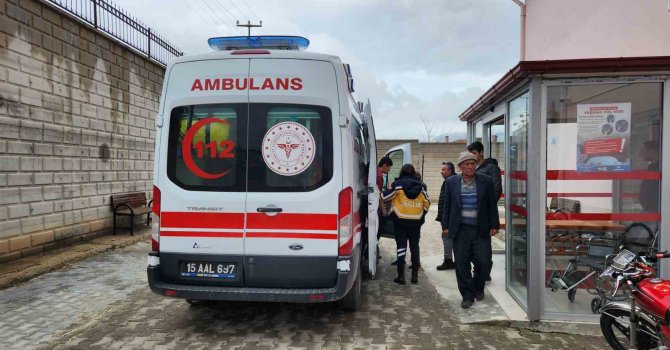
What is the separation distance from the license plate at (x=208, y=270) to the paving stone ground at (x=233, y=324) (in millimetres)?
612

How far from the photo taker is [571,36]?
27.0 feet

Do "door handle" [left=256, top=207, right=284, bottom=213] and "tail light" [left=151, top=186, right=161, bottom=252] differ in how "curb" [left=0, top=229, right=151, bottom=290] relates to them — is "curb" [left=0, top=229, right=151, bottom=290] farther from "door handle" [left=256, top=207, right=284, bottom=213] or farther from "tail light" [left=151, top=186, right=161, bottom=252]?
"door handle" [left=256, top=207, right=284, bottom=213]

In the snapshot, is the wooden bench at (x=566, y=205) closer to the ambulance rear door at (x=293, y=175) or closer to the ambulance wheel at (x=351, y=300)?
the ambulance wheel at (x=351, y=300)

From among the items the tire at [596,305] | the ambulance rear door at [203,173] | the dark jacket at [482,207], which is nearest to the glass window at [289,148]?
the ambulance rear door at [203,173]

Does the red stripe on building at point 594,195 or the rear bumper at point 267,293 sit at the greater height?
the red stripe on building at point 594,195

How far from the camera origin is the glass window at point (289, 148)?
3.80 meters

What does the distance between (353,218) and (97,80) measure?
6.60 m

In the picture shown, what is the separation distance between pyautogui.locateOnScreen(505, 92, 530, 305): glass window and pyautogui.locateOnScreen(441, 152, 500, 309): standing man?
0.30m

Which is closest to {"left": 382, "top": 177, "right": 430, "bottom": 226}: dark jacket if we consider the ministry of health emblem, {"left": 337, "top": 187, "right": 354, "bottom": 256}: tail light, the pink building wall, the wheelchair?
→ the wheelchair

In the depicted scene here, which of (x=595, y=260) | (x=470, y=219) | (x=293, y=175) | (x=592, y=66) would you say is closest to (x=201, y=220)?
(x=293, y=175)

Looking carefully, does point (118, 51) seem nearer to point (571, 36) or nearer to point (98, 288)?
point (98, 288)

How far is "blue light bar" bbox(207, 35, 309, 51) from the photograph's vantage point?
13.8ft

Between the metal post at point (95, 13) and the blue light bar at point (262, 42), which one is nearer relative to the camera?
the blue light bar at point (262, 42)

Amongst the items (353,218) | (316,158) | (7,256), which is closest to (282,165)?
(316,158)
